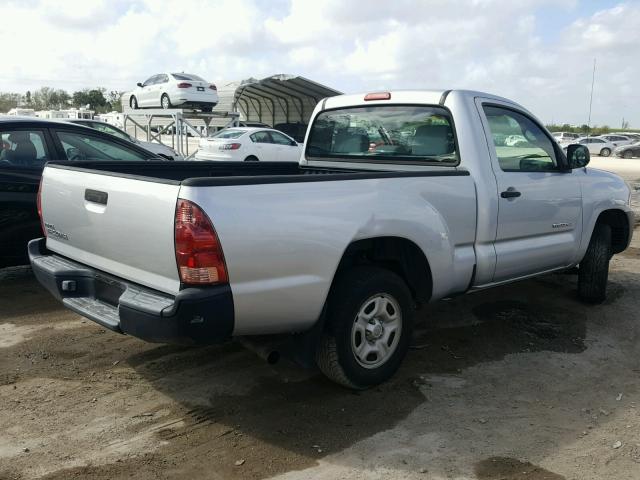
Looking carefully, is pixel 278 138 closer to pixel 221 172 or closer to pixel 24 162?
pixel 24 162

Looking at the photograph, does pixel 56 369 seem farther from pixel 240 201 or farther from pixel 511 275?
pixel 511 275

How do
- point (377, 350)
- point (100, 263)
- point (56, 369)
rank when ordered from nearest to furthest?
point (100, 263) → point (377, 350) → point (56, 369)

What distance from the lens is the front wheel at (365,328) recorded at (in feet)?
11.5

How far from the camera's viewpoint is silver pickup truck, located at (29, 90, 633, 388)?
2.96 meters

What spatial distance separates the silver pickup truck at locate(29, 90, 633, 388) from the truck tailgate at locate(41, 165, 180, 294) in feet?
0.04

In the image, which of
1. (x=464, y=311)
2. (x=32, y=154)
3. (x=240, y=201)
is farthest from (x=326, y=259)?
(x=32, y=154)

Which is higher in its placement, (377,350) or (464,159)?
(464,159)

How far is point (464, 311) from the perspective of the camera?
18.4ft

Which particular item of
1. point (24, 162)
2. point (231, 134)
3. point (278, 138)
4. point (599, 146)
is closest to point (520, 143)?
point (24, 162)

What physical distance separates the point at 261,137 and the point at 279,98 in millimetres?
20878

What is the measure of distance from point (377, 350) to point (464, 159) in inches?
60.6

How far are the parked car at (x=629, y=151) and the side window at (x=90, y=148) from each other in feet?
122

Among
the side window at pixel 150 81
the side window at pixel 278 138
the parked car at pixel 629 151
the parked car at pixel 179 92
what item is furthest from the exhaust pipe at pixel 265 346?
the parked car at pixel 629 151

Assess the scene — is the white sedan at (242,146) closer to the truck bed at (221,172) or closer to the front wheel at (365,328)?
the truck bed at (221,172)
